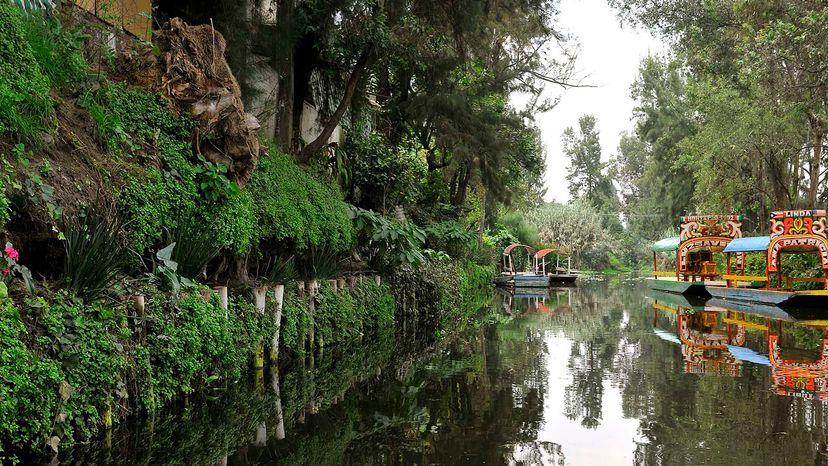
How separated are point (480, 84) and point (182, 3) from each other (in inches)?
407

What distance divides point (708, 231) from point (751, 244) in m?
5.42

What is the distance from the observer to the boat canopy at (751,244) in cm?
2166

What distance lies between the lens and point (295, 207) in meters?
9.80

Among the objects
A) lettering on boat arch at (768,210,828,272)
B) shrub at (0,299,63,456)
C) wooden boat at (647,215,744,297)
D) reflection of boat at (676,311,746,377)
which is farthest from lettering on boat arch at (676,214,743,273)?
shrub at (0,299,63,456)

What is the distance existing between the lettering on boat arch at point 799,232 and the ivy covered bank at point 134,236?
603 inches

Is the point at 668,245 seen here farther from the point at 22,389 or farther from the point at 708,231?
the point at 22,389

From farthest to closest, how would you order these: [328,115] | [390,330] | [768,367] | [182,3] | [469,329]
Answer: [328,115]
[469,329]
[390,330]
[182,3]
[768,367]

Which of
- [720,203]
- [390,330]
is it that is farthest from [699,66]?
[390,330]

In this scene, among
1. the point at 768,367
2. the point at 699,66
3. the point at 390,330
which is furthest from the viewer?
the point at 699,66

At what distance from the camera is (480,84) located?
20.3 m

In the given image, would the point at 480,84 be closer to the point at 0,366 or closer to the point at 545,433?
the point at 545,433

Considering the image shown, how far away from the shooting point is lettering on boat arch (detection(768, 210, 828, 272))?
19.7 metres

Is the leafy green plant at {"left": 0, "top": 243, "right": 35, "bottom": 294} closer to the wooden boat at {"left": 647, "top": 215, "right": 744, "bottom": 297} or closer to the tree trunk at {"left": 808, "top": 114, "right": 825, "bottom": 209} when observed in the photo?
the tree trunk at {"left": 808, "top": 114, "right": 825, "bottom": 209}

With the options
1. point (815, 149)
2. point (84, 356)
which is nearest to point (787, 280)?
point (815, 149)
